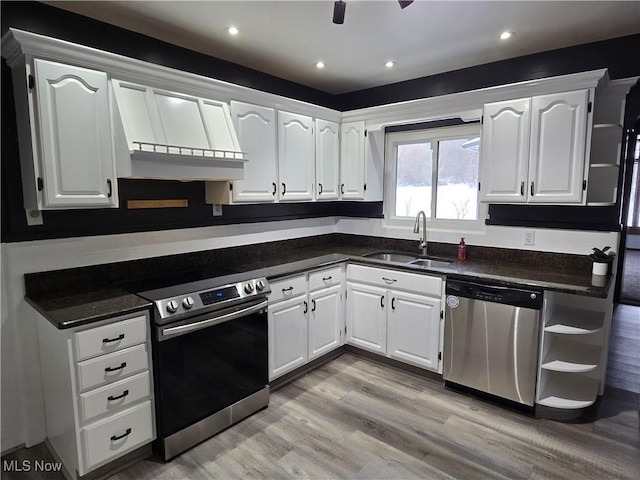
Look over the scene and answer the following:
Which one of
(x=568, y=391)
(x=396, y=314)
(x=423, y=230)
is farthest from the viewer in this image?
(x=423, y=230)

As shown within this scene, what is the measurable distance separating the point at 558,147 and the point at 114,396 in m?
3.15

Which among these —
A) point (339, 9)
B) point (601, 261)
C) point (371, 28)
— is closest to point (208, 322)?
point (339, 9)

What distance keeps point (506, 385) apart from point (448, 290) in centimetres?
74

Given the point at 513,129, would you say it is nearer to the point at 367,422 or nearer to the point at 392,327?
the point at 392,327

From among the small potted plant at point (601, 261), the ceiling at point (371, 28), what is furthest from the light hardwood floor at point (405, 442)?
the ceiling at point (371, 28)

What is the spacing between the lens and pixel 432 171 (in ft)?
11.9

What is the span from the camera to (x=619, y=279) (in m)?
4.14

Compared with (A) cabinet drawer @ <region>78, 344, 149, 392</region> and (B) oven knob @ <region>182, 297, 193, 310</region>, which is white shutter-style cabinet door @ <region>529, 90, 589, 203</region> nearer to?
(B) oven knob @ <region>182, 297, 193, 310</region>

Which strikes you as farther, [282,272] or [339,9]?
[282,272]

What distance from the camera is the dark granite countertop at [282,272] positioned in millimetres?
1987

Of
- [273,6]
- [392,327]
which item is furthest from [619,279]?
[273,6]

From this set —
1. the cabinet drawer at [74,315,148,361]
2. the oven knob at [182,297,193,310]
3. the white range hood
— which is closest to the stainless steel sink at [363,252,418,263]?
the white range hood

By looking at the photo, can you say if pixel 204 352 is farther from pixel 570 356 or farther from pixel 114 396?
pixel 570 356

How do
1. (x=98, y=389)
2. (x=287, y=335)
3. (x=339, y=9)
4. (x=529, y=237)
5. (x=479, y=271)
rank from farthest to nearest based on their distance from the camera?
(x=529, y=237), (x=287, y=335), (x=479, y=271), (x=98, y=389), (x=339, y=9)
